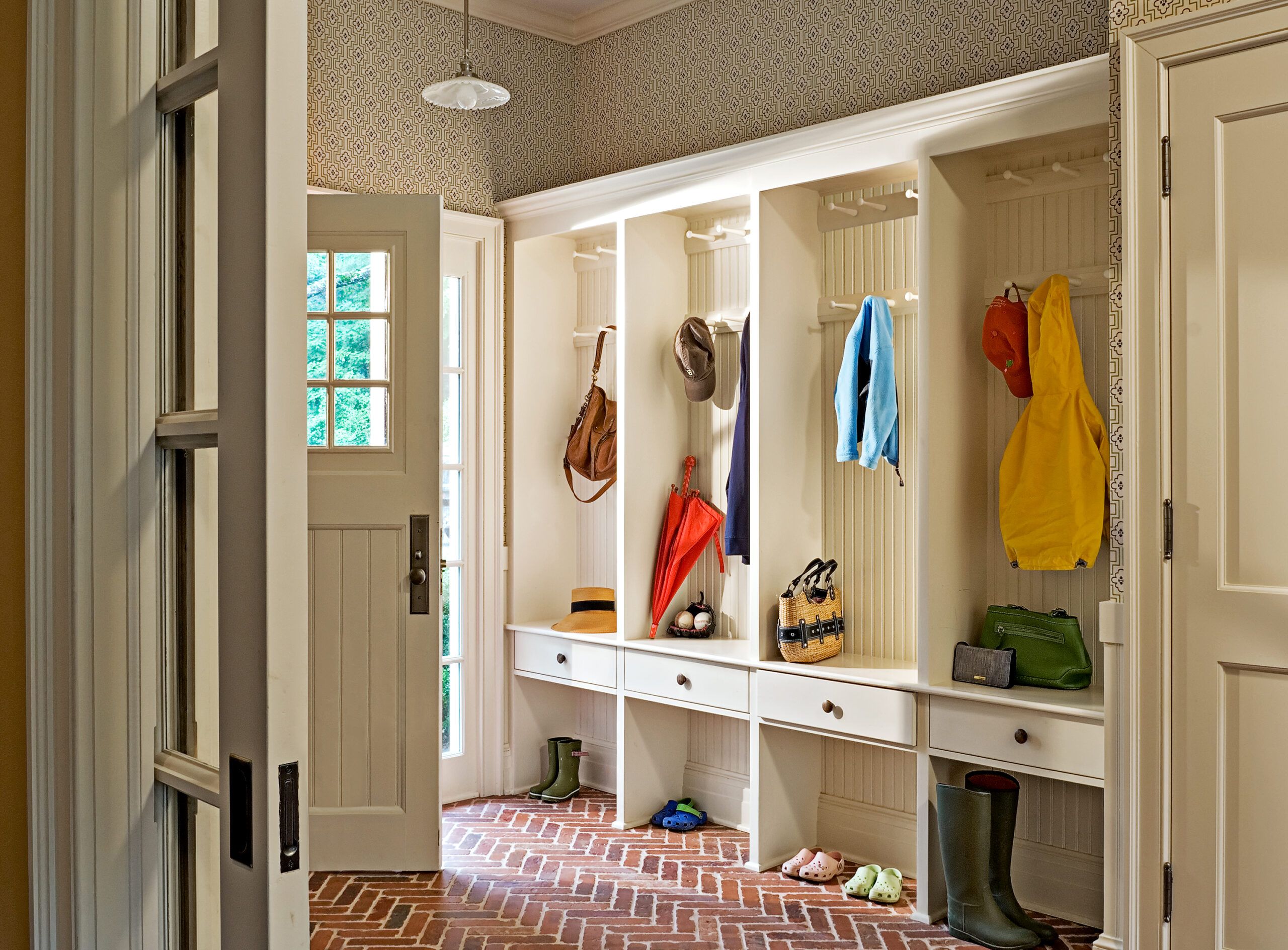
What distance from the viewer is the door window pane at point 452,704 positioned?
4.92 metres

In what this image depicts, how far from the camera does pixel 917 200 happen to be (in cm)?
388

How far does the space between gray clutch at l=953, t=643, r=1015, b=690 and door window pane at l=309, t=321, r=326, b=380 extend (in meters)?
2.40

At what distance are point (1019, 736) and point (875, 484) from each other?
3.81 ft

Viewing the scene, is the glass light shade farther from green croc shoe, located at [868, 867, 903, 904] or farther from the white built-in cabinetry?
green croc shoe, located at [868, 867, 903, 904]

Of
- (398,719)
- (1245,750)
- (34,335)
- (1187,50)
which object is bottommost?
(398,719)

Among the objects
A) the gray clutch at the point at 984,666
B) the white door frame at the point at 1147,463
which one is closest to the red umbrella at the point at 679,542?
the gray clutch at the point at 984,666

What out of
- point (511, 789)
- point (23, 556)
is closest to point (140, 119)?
point (23, 556)

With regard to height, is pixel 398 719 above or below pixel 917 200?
below

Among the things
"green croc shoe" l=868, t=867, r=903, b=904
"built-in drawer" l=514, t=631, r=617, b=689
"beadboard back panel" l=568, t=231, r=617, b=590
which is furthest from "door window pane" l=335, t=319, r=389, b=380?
"green croc shoe" l=868, t=867, r=903, b=904

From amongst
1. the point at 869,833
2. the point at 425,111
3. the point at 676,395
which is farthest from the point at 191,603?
the point at 425,111

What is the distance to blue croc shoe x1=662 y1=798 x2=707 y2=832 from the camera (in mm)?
4496

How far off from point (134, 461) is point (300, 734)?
14.0 inches

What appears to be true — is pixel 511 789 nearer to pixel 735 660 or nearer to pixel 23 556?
pixel 735 660

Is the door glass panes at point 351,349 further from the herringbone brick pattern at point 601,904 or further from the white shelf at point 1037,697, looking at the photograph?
the white shelf at point 1037,697
